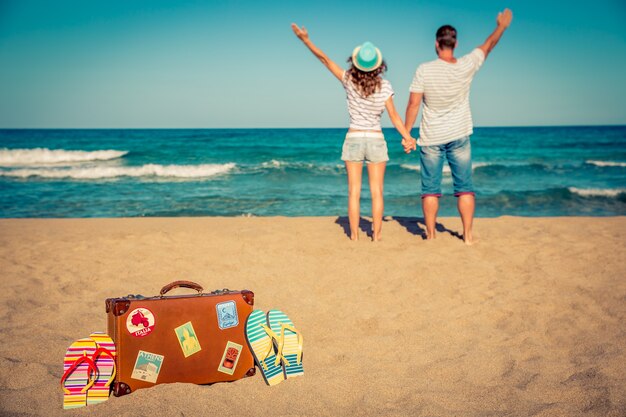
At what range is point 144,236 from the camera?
5371 millimetres

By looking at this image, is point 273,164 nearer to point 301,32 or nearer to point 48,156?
point 48,156

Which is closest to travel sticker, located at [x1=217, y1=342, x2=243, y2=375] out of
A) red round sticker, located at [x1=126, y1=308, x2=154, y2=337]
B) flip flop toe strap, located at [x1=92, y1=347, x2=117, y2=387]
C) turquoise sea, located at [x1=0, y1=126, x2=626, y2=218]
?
red round sticker, located at [x1=126, y1=308, x2=154, y2=337]

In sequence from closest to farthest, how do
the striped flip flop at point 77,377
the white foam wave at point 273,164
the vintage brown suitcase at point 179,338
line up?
the striped flip flop at point 77,377, the vintage brown suitcase at point 179,338, the white foam wave at point 273,164

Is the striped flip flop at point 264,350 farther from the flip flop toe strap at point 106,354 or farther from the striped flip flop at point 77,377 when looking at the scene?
the striped flip flop at point 77,377

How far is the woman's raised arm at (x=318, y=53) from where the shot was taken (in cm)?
455

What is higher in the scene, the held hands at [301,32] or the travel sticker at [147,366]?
the held hands at [301,32]

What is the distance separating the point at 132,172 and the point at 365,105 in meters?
13.6

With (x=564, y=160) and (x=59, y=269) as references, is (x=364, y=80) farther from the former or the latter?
(x=564, y=160)

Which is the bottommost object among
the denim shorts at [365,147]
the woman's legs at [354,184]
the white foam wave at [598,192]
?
the white foam wave at [598,192]

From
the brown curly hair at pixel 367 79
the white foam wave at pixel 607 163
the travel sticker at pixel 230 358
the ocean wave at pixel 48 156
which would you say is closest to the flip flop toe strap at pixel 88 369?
the travel sticker at pixel 230 358

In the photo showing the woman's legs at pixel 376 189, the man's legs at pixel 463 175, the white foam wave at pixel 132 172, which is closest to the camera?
the man's legs at pixel 463 175

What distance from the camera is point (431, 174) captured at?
16.0 feet

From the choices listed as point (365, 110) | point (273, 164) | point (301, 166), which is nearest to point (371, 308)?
point (365, 110)

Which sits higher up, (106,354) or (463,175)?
(463,175)
